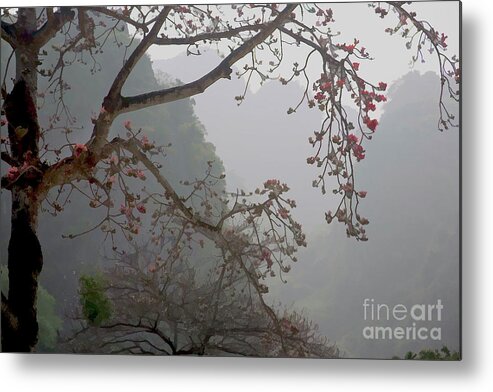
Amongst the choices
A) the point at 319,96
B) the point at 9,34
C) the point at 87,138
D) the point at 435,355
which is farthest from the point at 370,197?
the point at 9,34

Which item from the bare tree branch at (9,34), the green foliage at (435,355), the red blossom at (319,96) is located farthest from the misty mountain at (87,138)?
the green foliage at (435,355)

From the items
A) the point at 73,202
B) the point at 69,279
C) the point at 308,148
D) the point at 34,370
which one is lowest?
the point at 34,370

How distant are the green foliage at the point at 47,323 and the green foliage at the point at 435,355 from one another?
4.67ft

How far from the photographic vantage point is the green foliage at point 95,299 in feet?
11.4

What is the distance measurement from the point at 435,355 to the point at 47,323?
157 cm

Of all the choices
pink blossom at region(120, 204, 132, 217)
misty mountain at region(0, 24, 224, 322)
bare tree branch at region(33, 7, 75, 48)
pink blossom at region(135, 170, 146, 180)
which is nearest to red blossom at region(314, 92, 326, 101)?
misty mountain at region(0, 24, 224, 322)

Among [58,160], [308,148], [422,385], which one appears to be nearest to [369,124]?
[308,148]

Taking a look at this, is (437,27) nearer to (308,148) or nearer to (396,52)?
(396,52)

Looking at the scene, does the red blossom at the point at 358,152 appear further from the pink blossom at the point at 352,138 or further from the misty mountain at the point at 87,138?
the misty mountain at the point at 87,138

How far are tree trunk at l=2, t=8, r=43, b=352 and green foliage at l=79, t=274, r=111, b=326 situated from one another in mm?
209

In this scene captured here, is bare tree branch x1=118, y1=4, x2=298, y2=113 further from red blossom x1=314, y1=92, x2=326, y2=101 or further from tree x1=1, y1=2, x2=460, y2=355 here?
red blossom x1=314, y1=92, x2=326, y2=101

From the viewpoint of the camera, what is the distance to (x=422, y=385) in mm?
3377

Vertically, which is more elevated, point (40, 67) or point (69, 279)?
point (40, 67)

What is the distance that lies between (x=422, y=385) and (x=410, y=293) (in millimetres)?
373
